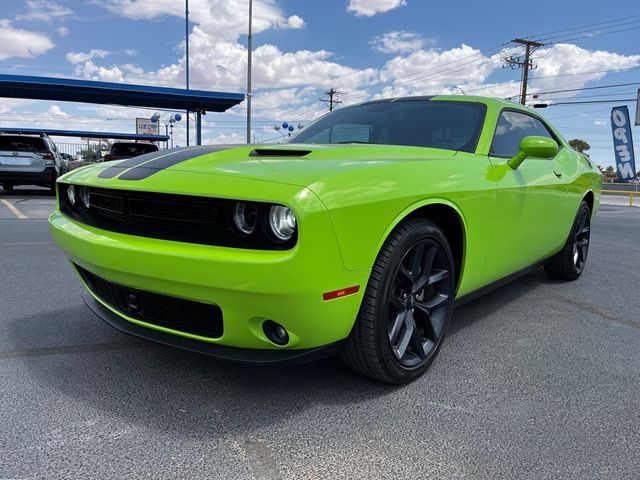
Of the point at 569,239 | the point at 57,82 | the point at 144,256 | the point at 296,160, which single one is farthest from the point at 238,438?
the point at 57,82

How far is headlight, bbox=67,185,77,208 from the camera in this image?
8.59 feet

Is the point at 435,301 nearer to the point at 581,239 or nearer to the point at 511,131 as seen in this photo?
the point at 511,131

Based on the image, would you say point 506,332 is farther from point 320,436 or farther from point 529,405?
point 320,436

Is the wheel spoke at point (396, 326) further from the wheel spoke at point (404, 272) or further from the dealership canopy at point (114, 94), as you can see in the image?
the dealership canopy at point (114, 94)

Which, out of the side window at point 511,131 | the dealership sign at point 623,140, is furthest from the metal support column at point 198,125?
the dealership sign at point 623,140

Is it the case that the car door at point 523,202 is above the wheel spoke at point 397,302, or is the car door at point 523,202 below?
above

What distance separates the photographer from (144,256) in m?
1.95

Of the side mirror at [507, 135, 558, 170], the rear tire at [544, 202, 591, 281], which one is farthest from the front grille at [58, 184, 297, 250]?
the rear tire at [544, 202, 591, 281]

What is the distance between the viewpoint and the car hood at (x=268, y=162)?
6.38 feet

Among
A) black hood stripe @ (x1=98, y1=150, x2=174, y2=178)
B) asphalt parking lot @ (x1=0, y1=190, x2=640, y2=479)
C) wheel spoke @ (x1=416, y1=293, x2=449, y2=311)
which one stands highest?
black hood stripe @ (x1=98, y1=150, x2=174, y2=178)

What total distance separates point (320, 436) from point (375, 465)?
262mm

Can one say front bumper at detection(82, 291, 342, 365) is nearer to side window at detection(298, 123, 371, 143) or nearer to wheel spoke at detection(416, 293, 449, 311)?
wheel spoke at detection(416, 293, 449, 311)

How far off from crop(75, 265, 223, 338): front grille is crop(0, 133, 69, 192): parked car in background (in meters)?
11.2

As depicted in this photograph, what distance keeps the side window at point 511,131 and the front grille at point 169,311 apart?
196 centimetres
